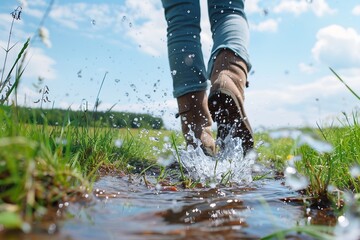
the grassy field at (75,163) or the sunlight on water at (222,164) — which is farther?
the sunlight on water at (222,164)

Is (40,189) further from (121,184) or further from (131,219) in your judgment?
(121,184)

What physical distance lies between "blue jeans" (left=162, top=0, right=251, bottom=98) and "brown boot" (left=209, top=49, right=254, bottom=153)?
65 millimetres

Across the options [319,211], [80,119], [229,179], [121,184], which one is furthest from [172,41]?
[319,211]

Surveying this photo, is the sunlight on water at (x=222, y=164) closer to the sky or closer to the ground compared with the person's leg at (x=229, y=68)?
closer to the ground

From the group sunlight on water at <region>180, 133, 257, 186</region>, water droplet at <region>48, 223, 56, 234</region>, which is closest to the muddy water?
water droplet at <region>48, 223, 56, 234</region>

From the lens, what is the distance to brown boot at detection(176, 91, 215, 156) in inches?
122

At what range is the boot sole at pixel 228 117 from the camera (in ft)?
9.76

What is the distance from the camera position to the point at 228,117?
311 cm

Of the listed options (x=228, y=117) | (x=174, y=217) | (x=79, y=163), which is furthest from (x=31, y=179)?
(x=228, y=117)

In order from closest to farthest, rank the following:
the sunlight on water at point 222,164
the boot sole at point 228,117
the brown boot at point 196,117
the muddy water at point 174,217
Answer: the muddy water at point 174,217
the sunlight on water at point 222,164
the boot sole at point 228,117
the brown boot at point 196,117

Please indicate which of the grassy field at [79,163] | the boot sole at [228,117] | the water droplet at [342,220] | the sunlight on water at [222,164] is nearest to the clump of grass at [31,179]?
the grassy field at [79,163]

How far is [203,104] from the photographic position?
124 inches

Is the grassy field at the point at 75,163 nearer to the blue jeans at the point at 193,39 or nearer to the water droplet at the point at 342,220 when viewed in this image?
the water droplet at the point at 342,220

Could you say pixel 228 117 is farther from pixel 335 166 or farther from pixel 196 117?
pixel 335 166
